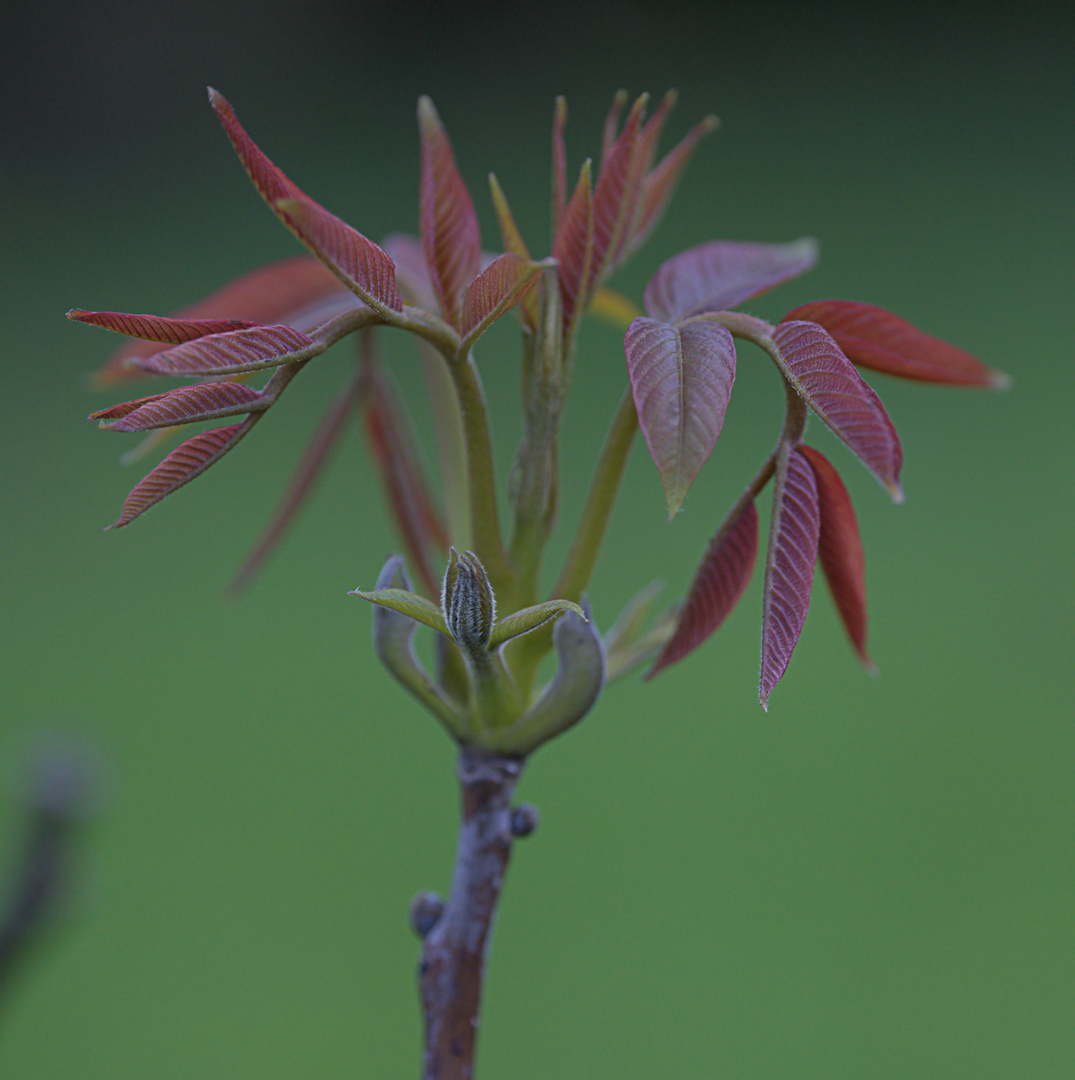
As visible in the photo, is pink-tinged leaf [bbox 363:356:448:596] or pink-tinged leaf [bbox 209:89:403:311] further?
pink-tinged leaf [bbox 363:356:448:596]

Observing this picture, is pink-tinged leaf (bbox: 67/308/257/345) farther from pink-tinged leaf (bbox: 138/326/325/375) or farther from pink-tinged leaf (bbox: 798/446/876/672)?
pink-tinged leaf (bbox: 798/446/876/672)

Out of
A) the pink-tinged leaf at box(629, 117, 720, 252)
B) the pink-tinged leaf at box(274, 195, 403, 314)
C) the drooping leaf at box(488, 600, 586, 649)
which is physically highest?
the pink-tinged leaf at box(629, 117, 720, 252)

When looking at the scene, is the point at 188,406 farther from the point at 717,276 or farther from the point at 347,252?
the point at 717,276

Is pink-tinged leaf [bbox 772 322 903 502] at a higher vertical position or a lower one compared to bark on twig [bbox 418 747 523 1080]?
higher

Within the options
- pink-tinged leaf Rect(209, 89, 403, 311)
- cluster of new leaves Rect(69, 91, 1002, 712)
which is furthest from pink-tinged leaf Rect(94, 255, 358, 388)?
pink-tinged leaf Rect(209, 89, 403, 311)

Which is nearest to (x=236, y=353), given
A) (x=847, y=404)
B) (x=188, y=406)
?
(x=188, y=406)

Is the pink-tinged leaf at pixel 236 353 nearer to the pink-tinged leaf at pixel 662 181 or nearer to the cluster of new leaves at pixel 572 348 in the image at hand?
the cluster of new leaves at pixel 572 348
